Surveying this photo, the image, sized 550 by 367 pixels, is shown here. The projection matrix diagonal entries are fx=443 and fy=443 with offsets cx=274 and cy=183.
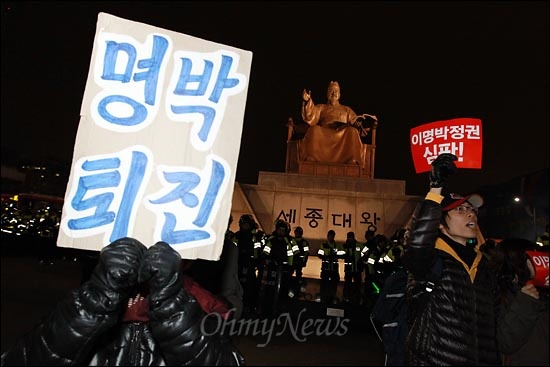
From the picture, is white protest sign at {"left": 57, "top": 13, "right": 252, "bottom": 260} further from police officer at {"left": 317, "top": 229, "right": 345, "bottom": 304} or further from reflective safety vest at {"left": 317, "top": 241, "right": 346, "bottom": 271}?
reflective safety vest at {"left": 317, "top": 241, "right": 346, "bottom": 271}

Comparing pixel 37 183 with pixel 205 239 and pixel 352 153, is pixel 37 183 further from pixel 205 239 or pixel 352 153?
pixel 205 239

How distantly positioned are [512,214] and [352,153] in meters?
25.5

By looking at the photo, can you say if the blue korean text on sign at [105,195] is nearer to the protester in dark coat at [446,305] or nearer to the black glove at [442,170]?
the protester in dark coat at [446,305]

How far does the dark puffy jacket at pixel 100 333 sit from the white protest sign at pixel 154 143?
1.58 feet

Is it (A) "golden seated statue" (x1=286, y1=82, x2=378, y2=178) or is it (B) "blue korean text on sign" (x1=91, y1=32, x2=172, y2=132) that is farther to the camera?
(A) "golden seated statue" (x1=286, y1=82, x2=378, y2=178)

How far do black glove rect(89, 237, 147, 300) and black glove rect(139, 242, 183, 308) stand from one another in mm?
45

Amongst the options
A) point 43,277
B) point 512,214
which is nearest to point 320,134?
point 43,277

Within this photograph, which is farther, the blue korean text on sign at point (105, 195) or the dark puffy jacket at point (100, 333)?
the blue korean text on sign at point (105, 195)

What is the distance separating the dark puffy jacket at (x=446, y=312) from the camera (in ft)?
7.55

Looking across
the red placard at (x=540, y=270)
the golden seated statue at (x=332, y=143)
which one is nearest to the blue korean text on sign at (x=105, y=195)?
the red placard at (x=540, y=270)

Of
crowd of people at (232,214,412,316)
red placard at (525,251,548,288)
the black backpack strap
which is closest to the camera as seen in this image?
the black backpack strap

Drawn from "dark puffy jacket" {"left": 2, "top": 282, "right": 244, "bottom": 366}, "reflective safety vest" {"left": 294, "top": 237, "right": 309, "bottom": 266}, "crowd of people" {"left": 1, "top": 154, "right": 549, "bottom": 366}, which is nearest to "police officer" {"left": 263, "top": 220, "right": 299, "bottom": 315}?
"reflective safety vest" {"left": 294, "top": 237, "right": 309, "bottom": 266}

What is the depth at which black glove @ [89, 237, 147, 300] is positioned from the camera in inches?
63.3

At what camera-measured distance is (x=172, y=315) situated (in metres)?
1.66
